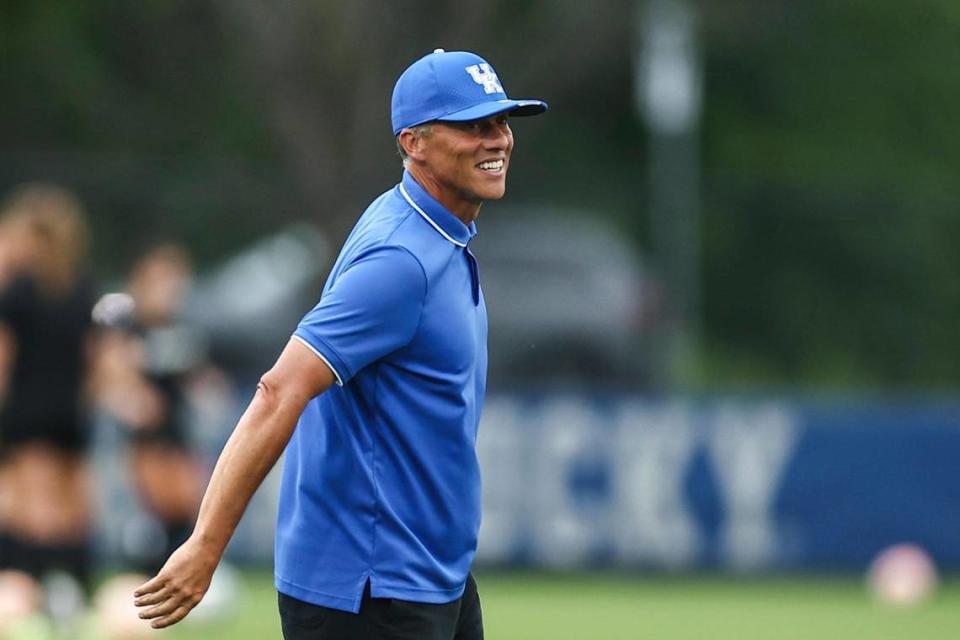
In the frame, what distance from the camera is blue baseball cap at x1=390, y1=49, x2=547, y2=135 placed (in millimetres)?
5922

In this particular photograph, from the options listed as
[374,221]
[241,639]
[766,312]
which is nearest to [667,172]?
[766,312]

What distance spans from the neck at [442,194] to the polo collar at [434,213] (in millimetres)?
27

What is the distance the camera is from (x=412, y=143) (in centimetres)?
605

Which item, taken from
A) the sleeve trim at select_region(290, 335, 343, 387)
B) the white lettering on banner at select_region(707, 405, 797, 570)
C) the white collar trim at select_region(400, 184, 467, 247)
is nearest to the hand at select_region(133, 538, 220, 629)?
the sleeve trim at select_region(290, 335, 343, 387)

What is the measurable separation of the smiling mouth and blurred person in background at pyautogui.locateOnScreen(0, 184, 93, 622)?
17.7 feet

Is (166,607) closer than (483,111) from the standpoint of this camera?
Yes

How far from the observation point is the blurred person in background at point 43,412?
11047 mm

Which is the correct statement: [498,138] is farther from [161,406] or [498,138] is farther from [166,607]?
[161,406]

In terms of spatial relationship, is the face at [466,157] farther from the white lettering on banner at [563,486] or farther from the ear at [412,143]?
the white lettering on banner at [563,486]

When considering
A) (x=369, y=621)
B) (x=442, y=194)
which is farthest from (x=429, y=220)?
(x=369, y=621)

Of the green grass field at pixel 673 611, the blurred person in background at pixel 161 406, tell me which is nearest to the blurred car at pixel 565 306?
the green grass field at pixel 673 611

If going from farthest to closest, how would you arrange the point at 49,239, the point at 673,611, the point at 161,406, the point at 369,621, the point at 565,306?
1. the point at 565,306
2. the point at 673,611
3. the point at 161,406
4. the point at 49,239
5. the point at 369,621

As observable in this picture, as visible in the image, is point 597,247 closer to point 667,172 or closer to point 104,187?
point 667,172

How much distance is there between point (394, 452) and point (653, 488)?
33.9 ft
